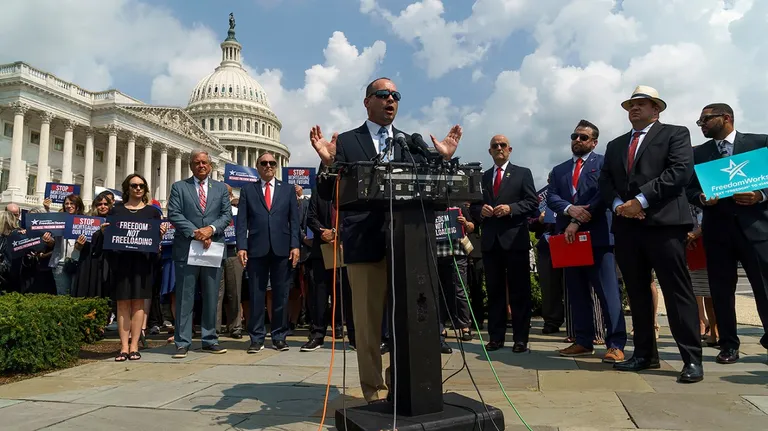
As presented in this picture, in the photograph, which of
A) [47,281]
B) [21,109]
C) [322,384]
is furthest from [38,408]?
[21,109]

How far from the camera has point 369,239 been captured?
366 centimetres

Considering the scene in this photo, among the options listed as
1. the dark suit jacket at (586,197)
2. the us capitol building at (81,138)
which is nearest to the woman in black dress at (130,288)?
the dark suit jacket at (586,197)

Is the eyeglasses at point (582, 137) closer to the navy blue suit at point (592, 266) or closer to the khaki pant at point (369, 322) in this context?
the navy blue suit at point (592, 266)

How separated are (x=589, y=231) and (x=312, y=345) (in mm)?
3648

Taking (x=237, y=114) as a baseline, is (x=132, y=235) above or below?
below

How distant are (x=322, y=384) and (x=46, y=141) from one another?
221 ft

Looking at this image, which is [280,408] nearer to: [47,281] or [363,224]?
[363,224]

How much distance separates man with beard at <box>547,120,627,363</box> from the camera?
562cm

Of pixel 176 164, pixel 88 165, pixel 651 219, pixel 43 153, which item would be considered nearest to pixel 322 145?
pixel 651 219

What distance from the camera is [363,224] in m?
3.69

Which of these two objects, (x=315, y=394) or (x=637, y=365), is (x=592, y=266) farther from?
(x=315, y=394)

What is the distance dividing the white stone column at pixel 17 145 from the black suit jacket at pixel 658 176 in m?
64.7

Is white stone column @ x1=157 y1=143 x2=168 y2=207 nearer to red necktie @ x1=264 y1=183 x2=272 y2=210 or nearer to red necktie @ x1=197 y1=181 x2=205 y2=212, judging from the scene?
red necktie @ x1=264 y1=183 x2=272 y2=210

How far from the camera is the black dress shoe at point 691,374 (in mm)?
4375
